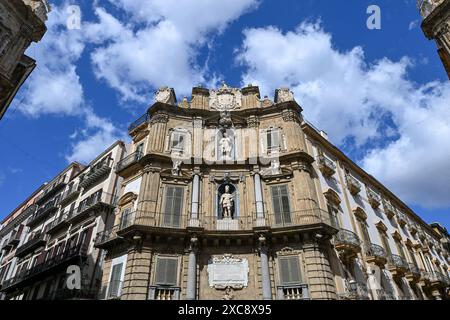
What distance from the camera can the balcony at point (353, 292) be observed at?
1548 cm

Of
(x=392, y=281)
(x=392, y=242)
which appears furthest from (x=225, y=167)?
(x=392, y=242)

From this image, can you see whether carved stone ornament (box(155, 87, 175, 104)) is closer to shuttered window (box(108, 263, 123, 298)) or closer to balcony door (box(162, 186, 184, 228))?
balcony door (box(162, 186, 184, 228))

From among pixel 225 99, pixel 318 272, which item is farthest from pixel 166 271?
pixel 225 99

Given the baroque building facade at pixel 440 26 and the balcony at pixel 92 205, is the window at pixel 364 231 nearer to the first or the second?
the baroque building facade at pixel 440 26

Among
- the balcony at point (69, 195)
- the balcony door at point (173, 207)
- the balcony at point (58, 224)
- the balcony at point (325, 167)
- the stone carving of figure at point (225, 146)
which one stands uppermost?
the balcony at point (69, 195)

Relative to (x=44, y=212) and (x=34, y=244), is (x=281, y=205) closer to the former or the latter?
(x=34, y=244)

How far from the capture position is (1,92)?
12.5 m

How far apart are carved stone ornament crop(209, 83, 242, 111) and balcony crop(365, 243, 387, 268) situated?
1275 cm

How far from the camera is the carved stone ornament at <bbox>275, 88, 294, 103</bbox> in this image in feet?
72.7

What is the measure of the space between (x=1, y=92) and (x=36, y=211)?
25732mm

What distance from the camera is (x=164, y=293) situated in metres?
15.5

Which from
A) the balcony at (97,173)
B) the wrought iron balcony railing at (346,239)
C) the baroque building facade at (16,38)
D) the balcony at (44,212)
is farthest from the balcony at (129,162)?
the wrought iron balcony railing at (346,239)

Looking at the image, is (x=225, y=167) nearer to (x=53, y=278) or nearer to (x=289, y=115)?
(x=289, y=115)

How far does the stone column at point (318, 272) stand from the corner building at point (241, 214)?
49 mm
